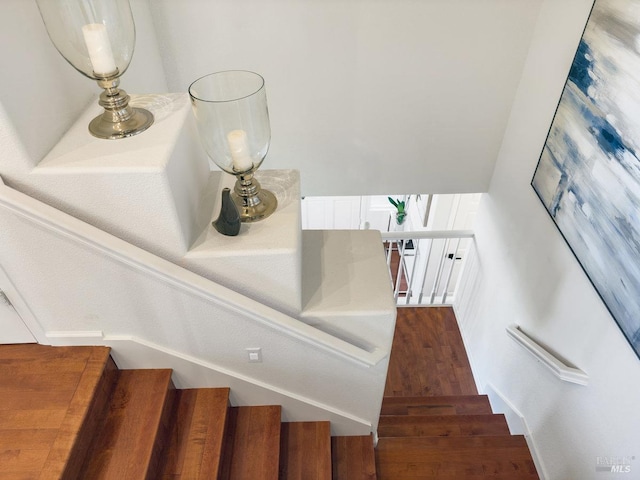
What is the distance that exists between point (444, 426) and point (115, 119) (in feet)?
8.63

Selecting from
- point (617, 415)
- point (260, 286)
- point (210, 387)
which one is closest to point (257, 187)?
point (260, 286)

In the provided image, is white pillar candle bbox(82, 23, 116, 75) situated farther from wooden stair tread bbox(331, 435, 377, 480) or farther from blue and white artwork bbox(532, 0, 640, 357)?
wooden stair tread bbox(331, 435, 377, 480)

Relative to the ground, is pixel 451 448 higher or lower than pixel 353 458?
lower

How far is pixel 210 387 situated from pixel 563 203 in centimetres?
198

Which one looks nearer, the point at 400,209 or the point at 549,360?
the point at 549,360

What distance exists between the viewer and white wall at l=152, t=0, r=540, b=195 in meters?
2.58

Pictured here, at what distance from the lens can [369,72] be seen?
110 inches

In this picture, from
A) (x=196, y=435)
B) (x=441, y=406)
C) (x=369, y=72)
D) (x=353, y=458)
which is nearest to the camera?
(x=196, y=435)

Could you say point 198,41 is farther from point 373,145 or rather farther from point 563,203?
point 563,203

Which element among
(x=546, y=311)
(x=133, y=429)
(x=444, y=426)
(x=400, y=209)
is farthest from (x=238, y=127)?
(x=400, y=209)

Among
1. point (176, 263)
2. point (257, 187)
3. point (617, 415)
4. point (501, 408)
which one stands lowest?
point (501, 408)

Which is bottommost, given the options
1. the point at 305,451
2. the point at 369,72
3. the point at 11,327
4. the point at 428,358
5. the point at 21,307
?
the point at 428,358

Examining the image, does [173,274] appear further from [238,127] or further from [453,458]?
[453,458]

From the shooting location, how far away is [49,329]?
190 cm
